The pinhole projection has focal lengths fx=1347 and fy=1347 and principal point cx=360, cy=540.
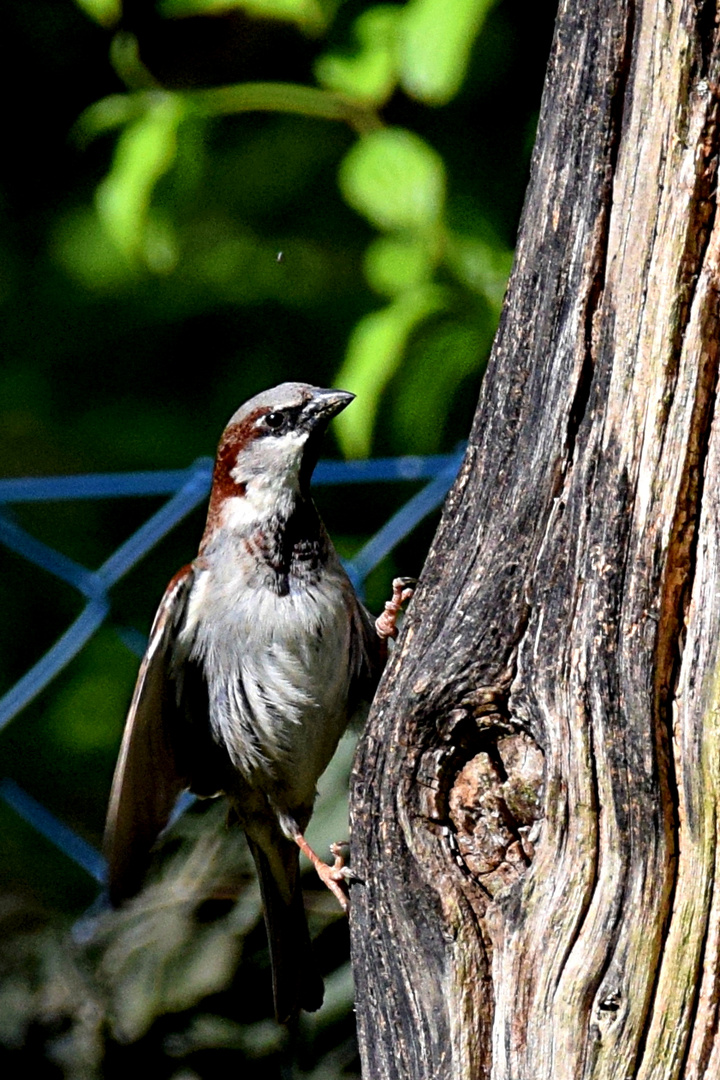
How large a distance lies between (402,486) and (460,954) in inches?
66.8

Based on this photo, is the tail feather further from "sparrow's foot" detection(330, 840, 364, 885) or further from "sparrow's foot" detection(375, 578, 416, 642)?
"sparrow's foot" detection(375, 578, 416, 642)

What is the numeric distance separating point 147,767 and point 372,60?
4.84 feet

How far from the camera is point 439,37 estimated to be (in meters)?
2.44

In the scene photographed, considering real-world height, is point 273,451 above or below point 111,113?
below

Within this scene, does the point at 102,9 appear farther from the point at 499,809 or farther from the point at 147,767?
the point at 499,809

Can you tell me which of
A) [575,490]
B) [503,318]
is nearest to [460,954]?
[575,490]

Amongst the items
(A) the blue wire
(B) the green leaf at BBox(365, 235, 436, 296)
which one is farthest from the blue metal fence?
(B) the green leaf at BBox(365, 235, 436, 296)

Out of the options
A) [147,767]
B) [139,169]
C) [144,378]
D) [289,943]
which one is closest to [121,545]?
[144,378]

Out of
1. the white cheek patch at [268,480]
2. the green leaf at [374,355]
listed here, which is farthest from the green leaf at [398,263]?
the white cheek patch at [268,480]

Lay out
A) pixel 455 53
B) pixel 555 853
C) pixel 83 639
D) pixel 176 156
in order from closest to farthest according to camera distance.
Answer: pixel 555 853 → pixel 455 53 → pixel 176 156 → pixel 83 639

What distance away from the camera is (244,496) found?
254 centimetres

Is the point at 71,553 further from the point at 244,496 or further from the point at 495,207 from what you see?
the point at 495,207

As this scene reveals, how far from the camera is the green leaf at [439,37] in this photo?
95.3 inches

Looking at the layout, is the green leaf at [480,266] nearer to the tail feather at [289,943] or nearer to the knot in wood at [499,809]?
the tail feather at [289,943]
